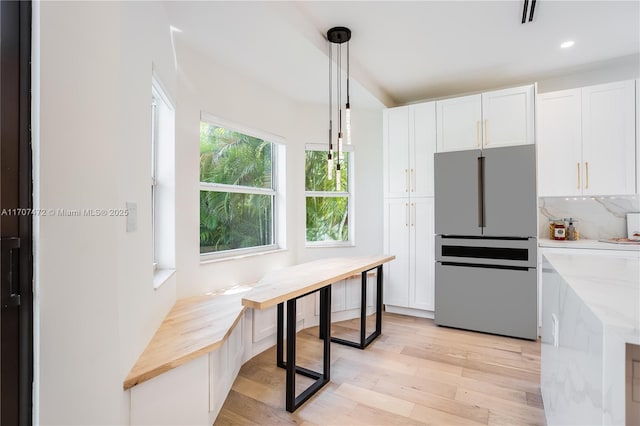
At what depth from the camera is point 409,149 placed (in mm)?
3656

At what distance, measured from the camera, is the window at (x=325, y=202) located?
150 inches

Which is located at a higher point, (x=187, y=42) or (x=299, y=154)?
(x=187, y=42)

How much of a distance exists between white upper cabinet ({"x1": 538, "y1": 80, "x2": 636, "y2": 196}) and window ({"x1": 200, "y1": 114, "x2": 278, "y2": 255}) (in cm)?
290

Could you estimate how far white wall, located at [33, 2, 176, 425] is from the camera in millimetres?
973

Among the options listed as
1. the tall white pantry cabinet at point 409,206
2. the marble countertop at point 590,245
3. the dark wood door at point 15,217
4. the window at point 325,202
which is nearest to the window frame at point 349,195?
the window at point 325,202

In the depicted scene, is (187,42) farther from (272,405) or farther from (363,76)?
(272,405)

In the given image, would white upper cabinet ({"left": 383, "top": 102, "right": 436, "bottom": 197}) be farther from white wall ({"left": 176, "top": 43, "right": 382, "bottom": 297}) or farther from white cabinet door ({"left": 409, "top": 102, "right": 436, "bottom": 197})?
white wall ({"left": 176, "top": 43, "right": 382, "bottom": 297})

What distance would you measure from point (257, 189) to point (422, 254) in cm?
201

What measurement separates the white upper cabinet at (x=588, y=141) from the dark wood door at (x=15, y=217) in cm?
394

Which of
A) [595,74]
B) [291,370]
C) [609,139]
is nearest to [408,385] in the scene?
[291,370]

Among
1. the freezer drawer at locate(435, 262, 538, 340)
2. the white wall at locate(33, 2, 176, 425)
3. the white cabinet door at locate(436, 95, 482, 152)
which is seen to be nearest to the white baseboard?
the freezer drawer at locate(435, 262, 538, 340)

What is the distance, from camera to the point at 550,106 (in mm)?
3227

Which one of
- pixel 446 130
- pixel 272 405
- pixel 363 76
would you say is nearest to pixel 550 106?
pixel 446 130

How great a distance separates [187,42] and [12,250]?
79.7 inches
